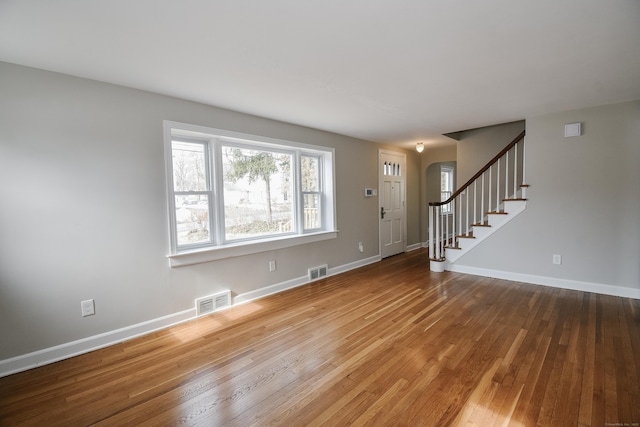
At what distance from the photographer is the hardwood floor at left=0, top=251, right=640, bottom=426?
5.60 ft

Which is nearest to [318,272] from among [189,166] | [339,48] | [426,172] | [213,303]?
[213,303]

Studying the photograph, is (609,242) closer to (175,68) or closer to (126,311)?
(175,68)

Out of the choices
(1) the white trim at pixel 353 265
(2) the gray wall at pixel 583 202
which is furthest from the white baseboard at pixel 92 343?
(2) the gray wall at pixel 583 202

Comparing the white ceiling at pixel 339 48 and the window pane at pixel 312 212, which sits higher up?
the white ceiling at pixel 339 48

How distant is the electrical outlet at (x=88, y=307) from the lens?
8.11 ft

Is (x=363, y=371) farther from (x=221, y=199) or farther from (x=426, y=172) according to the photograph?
(x=426, y=172)

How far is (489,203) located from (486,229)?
409 mm

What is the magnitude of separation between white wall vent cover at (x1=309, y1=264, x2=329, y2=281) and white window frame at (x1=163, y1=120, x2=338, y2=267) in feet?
1.49

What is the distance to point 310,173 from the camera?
15.1ft

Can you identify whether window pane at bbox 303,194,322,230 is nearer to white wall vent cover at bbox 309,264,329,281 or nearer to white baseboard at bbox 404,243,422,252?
white wall vent cover at bbox 309,264,329,281

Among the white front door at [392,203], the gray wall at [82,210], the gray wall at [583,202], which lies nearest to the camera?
the gray wall at [82,210]

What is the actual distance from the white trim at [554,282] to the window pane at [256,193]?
A: 3.00 meters

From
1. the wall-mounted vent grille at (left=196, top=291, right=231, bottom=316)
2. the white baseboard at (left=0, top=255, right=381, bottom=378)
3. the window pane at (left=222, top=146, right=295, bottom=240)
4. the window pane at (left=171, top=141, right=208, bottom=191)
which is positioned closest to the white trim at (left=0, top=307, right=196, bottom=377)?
→ the white baseboard at (left=0, top=255, right=381, bottom=378)

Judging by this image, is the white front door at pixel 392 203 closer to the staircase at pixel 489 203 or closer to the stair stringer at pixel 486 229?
the staircase at pixel 489 203
